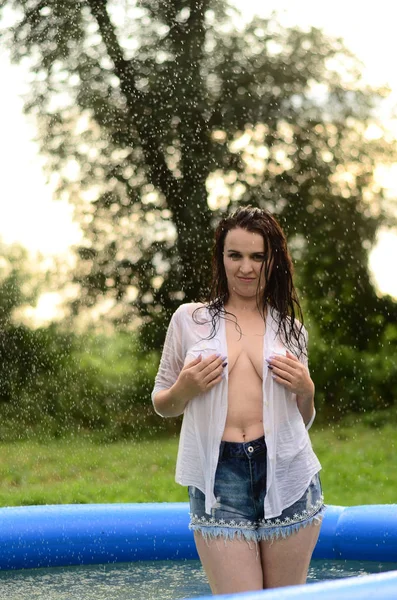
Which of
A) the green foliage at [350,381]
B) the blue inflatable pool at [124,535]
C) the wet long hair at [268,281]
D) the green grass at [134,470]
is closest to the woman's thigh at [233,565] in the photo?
the wet long hair at [268,281]

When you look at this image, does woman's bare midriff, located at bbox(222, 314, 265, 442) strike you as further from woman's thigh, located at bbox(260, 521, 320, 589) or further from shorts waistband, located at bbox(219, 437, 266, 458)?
woman's thigh, located at bbox(260, 521, 320, 589)

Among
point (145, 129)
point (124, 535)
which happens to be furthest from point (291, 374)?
point (145, 129)

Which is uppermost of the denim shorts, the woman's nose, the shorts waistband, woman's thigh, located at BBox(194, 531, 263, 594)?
the woman's nose

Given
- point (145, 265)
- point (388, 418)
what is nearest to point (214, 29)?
point (145, 265)

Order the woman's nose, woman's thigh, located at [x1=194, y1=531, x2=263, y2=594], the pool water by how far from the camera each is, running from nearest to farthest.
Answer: woman's thigh, located at [x1=194, y1=531, x2=263, y2=594]
the woman's nose
the pool water

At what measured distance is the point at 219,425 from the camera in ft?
7.56

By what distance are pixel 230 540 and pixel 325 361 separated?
8862mm

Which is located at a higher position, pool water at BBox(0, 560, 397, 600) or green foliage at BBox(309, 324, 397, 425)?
green foliage at BBox(309, 324, 397, 425)

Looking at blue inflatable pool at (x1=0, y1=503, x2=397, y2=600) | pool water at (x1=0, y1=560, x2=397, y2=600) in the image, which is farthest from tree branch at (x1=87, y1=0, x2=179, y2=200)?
pool water at (x1=0, y1=560, x2=397, y2=600)

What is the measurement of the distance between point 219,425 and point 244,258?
0.40 meters

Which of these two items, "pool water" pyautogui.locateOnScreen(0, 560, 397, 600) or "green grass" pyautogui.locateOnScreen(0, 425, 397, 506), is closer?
"pool water" pyautogui.locateOnScreen(0, 560, 397, 600)

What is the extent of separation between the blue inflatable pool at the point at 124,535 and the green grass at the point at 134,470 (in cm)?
380

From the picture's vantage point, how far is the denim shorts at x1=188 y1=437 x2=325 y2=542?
2.29 metres

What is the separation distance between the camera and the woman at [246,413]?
2.29 meters
